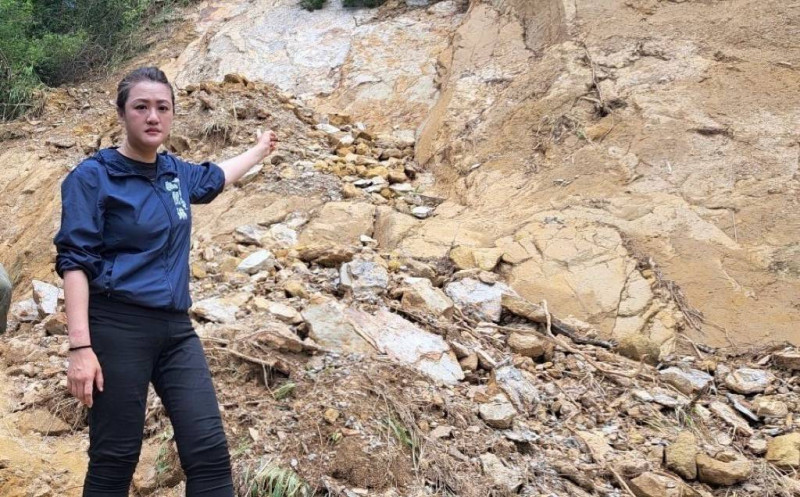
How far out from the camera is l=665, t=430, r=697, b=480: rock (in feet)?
10.1

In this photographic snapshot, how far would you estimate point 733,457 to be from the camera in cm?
314

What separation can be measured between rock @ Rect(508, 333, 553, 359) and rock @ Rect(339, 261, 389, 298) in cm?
77

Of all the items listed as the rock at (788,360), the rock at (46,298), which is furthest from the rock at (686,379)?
the rock at (46,298)

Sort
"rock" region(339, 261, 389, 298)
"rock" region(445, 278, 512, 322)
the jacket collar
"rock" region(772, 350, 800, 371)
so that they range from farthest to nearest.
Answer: "rock" region(445, 278, 512, 322) < "rock" region(339, 261, 389, 298) < "rock" region(772, 350, 800, 371) < the jacket collar

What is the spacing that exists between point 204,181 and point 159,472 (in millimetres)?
1172

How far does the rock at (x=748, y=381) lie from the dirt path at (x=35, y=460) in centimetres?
303

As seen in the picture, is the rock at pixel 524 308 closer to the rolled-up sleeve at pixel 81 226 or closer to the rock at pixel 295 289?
the rock at pixel 295 289

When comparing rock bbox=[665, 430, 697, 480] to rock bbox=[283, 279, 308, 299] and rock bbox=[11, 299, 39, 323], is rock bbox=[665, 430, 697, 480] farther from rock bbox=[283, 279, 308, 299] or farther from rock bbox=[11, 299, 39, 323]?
rock bbox=[11, 299, 39, 323]

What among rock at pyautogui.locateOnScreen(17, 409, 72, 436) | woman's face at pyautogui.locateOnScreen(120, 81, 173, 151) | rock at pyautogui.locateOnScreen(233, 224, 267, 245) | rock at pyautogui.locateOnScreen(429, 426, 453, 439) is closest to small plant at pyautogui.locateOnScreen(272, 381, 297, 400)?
rock at pyautogui.locateOnScreen(429, 426, 453, 439)

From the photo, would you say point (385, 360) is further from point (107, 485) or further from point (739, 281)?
point (739, 281)

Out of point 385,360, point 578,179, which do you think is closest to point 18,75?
point 578,179

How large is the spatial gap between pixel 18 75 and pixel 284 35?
10.7ft

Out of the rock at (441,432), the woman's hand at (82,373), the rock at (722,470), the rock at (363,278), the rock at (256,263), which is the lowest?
the rock at (722,470)

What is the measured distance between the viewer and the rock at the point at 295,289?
4078 millimetres
